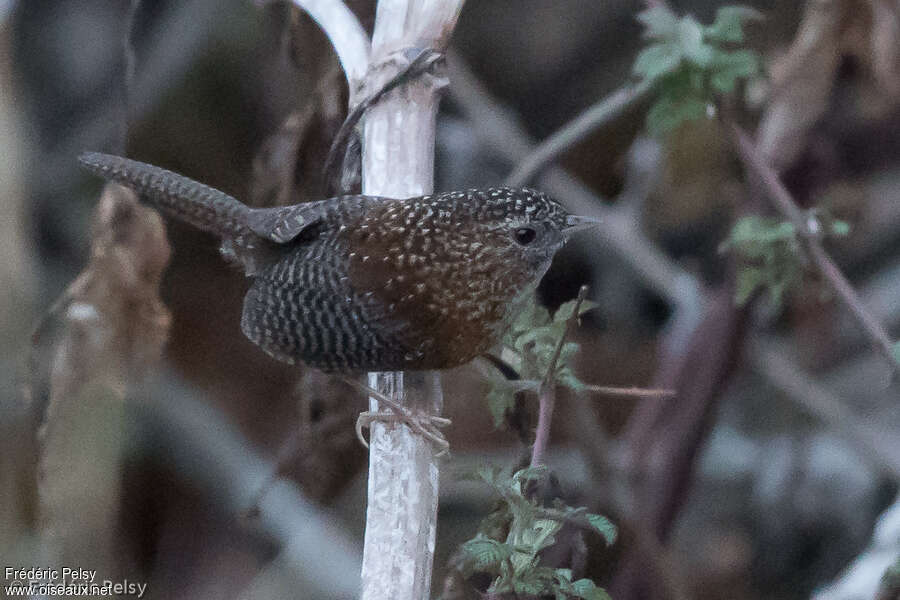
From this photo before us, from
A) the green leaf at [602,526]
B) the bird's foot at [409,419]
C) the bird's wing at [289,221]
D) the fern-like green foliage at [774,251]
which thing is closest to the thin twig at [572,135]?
the fern-like green foliage at [774,251]

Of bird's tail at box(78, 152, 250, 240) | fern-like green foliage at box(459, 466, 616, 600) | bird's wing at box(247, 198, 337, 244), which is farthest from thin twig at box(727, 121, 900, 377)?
bird's tail at box(78, 152, 250, 240)

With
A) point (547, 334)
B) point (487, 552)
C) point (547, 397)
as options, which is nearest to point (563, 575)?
point (487, 552)

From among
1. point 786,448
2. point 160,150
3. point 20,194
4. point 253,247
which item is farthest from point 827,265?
point 160,150

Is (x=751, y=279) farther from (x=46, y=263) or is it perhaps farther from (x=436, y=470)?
(x=46, y=263)

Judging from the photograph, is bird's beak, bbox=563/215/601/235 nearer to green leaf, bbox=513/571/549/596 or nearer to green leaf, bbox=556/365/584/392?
green leaf, bbox=556/365/584/392

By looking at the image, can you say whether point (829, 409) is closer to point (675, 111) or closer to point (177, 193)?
point (675, 111)
